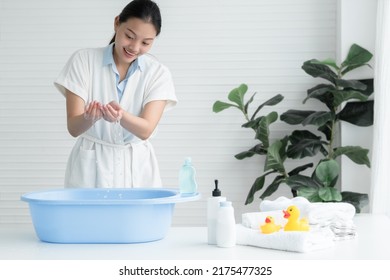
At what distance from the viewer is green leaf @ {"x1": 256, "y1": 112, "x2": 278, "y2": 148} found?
4339 mm

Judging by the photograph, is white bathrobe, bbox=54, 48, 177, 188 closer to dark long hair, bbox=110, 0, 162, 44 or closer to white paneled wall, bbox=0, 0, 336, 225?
dark long hair, bbox=110, 0, 162, 44

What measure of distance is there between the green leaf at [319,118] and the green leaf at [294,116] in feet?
0.36

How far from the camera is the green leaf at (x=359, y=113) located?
425cm

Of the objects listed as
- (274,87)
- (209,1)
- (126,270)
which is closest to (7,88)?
(209,1)

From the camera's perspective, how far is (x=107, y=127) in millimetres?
3000

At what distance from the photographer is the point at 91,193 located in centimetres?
267

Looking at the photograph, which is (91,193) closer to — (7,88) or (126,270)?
(126,270)

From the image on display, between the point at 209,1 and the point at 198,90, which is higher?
the point at 209,1

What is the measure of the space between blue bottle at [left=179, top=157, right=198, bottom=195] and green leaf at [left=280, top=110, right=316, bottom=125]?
1933 mm

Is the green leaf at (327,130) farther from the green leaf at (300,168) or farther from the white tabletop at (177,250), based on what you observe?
the white tabletop at (177,250)

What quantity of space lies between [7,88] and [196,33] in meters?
1.35

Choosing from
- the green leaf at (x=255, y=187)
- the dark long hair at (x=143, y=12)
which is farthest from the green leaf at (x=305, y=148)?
the dark long hair at (x=143, y=12)

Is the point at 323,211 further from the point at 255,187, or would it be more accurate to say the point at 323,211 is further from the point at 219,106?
the point at 219,106

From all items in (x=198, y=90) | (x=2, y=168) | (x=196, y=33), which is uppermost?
(x=196, y=33)
